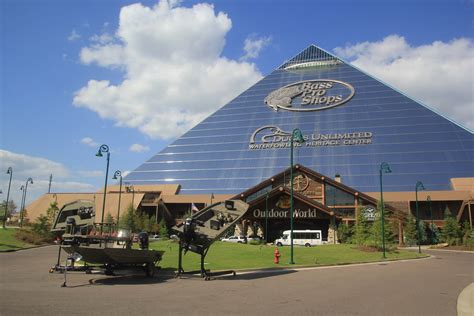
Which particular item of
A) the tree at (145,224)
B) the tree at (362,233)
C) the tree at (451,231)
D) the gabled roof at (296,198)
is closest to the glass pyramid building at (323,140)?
the tree at (451,231)

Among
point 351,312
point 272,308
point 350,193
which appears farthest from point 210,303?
point 350,193

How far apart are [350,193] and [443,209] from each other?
20.1m

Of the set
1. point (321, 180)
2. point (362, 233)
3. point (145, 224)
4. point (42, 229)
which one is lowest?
point (42, 229)

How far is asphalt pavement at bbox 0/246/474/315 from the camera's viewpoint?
11094 mm

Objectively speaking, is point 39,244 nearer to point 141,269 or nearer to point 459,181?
point 141,269

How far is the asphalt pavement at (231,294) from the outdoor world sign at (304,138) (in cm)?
6312

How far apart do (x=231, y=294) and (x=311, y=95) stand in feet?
287

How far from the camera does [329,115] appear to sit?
90.2 metres

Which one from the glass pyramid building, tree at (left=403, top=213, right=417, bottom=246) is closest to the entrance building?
tree at (left=403, top=213, right=417, bottom=246)

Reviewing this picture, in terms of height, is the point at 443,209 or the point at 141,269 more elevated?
the point at 443,209

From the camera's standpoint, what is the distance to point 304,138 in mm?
84562

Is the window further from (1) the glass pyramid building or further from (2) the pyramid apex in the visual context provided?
(2) the pyramid apex

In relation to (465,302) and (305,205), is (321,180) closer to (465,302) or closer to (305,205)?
(305,205)

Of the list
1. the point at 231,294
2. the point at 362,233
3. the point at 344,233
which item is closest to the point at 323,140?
the point at 344,233
